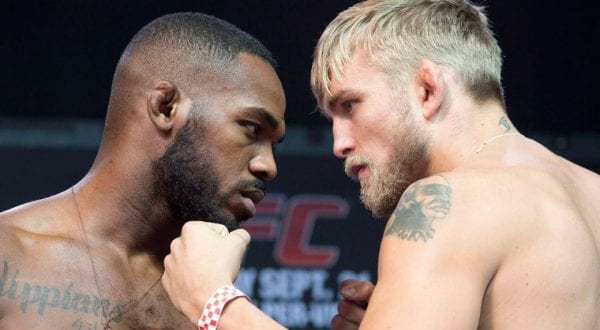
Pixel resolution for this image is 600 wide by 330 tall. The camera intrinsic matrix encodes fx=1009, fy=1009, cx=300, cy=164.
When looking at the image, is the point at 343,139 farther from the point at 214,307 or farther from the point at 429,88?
the point at 214,307

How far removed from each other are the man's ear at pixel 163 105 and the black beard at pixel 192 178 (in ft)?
0.12

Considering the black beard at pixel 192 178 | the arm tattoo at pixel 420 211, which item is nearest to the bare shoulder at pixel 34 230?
the black beard at pixel 192 178

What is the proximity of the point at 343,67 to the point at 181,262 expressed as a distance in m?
0.49

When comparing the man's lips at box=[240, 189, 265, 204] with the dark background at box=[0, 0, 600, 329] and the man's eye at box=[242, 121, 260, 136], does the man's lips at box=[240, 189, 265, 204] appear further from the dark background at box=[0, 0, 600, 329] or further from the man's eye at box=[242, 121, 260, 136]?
the dark background at box=[0, 0, 600, 329]

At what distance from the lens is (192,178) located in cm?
201

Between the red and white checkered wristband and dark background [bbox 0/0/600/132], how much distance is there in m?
2.34

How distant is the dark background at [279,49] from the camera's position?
151 inches

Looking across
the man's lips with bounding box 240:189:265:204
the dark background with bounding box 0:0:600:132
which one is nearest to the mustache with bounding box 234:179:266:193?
the man's lips with bounding box 240:189:265:204

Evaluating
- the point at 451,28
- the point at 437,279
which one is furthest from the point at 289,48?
the point at 437,279

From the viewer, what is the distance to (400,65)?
190cm

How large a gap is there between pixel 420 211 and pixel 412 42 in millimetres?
452

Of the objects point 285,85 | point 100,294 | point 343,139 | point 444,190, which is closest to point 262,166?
point 343,139

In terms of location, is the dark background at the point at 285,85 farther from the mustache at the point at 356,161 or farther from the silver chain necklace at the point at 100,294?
the mustache at the point at 356,161

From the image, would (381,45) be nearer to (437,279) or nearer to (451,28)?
(451,28)
